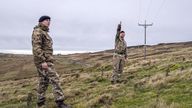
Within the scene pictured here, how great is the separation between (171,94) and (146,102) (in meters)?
1.31

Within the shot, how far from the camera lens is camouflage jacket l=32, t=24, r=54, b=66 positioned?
12969 millimetres

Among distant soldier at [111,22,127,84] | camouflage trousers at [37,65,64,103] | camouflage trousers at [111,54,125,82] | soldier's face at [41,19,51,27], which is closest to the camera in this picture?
camouflage trousers at [37,65,64,103]

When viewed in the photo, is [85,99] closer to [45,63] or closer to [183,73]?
[45,63]

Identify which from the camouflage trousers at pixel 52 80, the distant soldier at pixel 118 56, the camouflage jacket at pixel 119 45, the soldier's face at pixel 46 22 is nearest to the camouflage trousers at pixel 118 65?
the distant soldier at pixel 118 56

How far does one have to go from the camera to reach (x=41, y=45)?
43.1 ft

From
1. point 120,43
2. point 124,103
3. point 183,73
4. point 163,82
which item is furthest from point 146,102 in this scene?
point 120,43

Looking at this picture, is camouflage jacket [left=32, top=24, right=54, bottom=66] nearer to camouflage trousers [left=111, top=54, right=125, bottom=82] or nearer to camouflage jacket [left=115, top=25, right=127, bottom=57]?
camouflage jacket [left=115, top=25, right=127, bottom=57]

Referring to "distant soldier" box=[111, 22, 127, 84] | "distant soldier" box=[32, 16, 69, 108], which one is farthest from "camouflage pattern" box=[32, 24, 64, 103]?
"distant soldier" box=[111, 22, 127, 84]

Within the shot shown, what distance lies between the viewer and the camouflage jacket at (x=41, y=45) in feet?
42.5

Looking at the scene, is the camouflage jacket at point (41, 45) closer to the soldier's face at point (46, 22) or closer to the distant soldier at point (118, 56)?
the soldier's face at point (46, 22)

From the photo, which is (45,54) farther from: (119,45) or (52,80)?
(119,45)

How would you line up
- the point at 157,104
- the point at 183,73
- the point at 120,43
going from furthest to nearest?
1. the point at 120,43
2. the point at 183,73
3. the point at 157,104

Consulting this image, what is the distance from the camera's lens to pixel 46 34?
43.5 ft

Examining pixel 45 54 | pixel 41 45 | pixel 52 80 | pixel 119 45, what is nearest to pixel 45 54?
pixel 45 54
